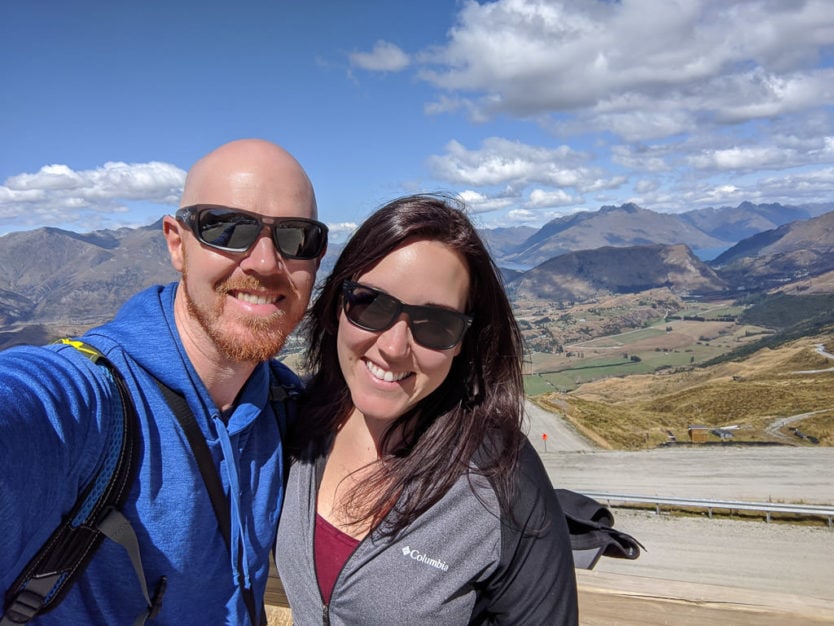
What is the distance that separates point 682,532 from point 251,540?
1929cm

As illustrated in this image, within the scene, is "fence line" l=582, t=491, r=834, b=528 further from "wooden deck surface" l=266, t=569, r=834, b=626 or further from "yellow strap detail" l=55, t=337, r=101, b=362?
"yellow strap detail" l=55, t=337, r=101, b=362

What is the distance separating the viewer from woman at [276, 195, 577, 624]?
7.22ft

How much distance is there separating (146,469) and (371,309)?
1167 millimetres

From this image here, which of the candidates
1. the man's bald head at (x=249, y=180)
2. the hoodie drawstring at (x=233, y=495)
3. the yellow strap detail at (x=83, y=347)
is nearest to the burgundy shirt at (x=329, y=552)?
the hoodie drawstring at (x=233, y=495)

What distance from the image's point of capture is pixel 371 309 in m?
2.58

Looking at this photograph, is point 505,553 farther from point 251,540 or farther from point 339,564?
point 251,540

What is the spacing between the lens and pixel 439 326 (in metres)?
2.55

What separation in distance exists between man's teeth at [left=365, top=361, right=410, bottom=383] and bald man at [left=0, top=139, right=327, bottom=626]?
0.45 m

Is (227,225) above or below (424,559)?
above

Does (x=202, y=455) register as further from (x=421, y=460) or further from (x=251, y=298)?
(x=421, y=460)

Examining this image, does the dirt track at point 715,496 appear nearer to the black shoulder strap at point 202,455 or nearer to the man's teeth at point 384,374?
the man's teeth at point 384,374

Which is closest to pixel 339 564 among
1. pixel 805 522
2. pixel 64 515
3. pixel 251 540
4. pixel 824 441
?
pixel 251 540

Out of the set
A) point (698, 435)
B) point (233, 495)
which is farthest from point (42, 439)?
point (698, 435)

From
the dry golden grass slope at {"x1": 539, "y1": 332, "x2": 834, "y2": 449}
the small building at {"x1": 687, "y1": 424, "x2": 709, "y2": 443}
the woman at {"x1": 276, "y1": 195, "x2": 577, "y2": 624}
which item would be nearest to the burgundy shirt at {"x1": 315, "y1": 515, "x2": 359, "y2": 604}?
the woman at {"x1": 276, "y1": 195, "x2": 577, "y2": 624}
